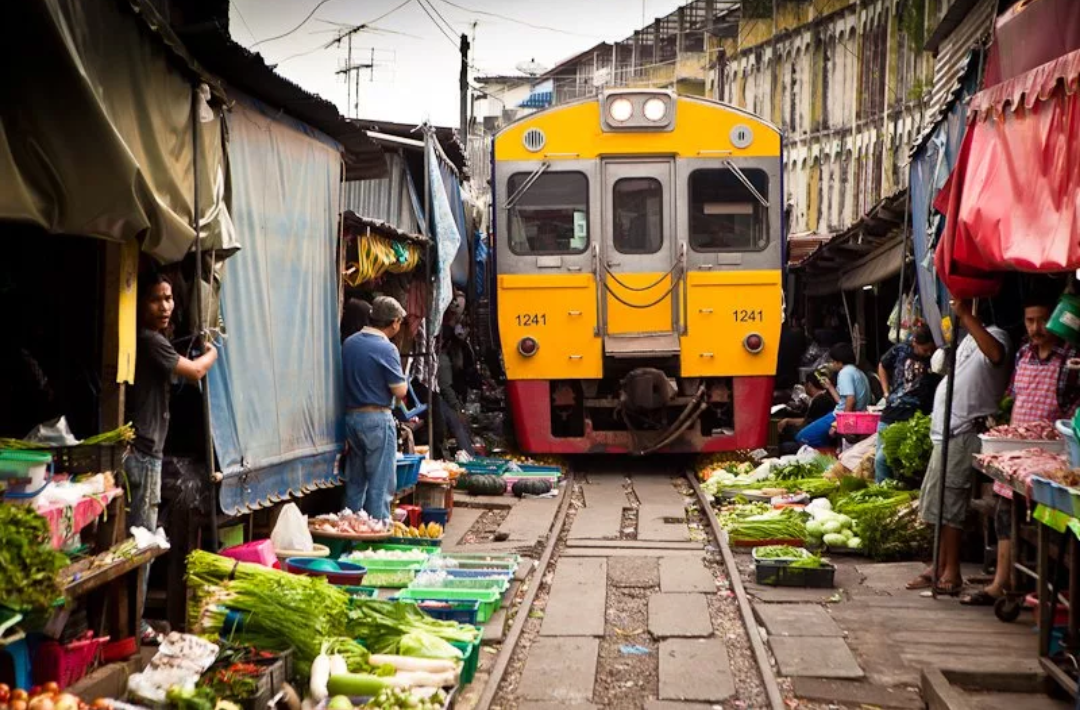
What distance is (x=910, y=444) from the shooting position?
360 inches

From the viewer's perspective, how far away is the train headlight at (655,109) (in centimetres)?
1279

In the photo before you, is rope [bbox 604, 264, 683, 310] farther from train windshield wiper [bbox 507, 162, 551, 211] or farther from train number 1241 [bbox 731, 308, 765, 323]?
train windshield wiper [bbox 507, 162, 551, 211]

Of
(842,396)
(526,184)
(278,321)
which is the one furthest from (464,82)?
(278,321)

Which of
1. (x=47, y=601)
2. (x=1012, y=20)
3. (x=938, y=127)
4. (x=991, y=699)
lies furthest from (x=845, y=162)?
(x=47, y=601)

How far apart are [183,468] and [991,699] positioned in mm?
4069

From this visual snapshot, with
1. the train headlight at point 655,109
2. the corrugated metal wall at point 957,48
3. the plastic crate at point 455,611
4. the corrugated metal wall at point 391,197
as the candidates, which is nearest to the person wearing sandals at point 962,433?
the corrugated metal wall at point 957,48

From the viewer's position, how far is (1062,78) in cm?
549

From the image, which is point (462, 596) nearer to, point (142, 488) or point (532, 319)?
point (142, 488)

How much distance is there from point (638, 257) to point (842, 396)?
8.24 ft

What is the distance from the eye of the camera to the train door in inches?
501

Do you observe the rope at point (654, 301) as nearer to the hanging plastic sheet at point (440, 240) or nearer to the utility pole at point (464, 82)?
the hanging plastic sheet at point (440, 240)

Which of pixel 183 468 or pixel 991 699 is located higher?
pixel 183 468

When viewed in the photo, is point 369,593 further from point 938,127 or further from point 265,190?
point 938,127

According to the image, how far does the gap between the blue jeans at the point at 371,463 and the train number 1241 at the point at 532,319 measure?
4245 mm
